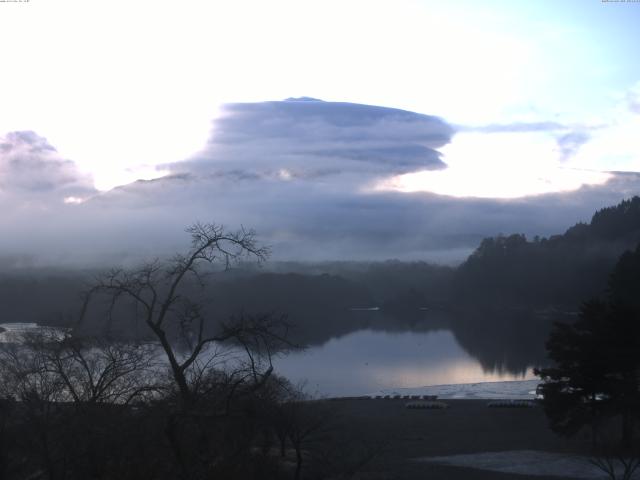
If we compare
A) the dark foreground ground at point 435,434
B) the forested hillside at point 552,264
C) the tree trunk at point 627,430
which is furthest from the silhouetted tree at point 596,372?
the forested hillside at point 552,264

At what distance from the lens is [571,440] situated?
23.0 metres

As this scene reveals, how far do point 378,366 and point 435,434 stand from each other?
2307cm

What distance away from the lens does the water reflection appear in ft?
132

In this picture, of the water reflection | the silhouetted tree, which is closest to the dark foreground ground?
the silhouetted tree

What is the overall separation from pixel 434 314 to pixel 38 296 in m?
77.6

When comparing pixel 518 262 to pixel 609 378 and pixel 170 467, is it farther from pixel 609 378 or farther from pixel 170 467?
pixel 170 467

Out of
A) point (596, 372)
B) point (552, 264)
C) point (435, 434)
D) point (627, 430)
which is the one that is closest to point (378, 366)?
Result: point (435, 434)

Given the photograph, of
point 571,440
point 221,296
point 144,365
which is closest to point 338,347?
point 221,296

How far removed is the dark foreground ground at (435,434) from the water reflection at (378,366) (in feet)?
18.5

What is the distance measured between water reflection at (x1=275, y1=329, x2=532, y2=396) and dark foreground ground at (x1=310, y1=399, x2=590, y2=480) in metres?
5.64

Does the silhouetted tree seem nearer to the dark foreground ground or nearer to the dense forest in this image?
the dark foreground ground

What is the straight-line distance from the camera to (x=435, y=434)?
2583 centimetres

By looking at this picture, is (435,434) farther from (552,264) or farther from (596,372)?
(552,264)

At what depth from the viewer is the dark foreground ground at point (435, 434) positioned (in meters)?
18.0
